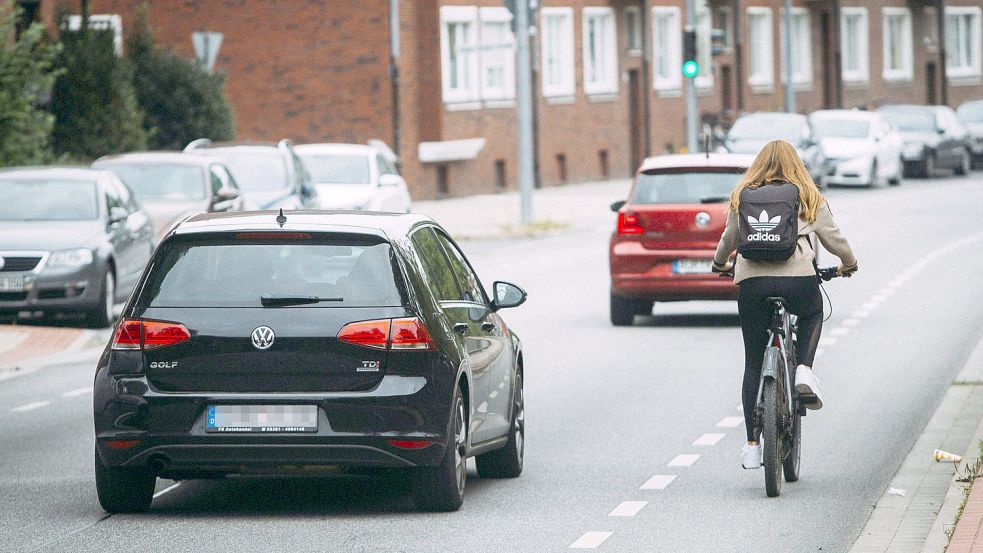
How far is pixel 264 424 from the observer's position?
332 inches

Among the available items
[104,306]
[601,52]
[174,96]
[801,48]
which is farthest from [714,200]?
[801,48]

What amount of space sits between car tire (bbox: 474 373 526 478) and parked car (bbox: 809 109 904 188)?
112 ft

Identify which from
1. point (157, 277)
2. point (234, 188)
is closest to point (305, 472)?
point (157, 277)

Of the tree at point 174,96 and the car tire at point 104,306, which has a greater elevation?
the tree at point 174,96

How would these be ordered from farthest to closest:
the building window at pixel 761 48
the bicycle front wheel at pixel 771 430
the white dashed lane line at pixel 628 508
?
the building window at pixel 761 48 < the bicycle front wheel at pixel 771 430 < the white dashed lane line at pixel 628 508

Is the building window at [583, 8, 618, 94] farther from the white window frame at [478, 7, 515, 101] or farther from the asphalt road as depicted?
the asphalt road

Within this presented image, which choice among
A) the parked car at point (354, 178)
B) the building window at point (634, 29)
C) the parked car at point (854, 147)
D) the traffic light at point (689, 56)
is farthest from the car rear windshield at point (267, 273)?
the building window at point (634, 29)

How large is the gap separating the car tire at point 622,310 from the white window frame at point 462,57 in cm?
2534

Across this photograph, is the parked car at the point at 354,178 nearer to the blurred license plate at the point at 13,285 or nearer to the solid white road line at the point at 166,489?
the blurred license plate at the point at 13,285

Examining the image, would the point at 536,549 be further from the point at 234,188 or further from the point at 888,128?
the point at 888,128

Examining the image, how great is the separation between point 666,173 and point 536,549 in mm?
10234

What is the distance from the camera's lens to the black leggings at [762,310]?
9477mm

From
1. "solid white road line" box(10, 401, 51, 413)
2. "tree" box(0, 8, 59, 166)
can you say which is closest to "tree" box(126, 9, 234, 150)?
"tree" box(0, 8, 59, 166)

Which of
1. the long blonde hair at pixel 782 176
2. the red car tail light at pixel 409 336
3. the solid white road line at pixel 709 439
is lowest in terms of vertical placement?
the solid white road line at pixel 709 439
